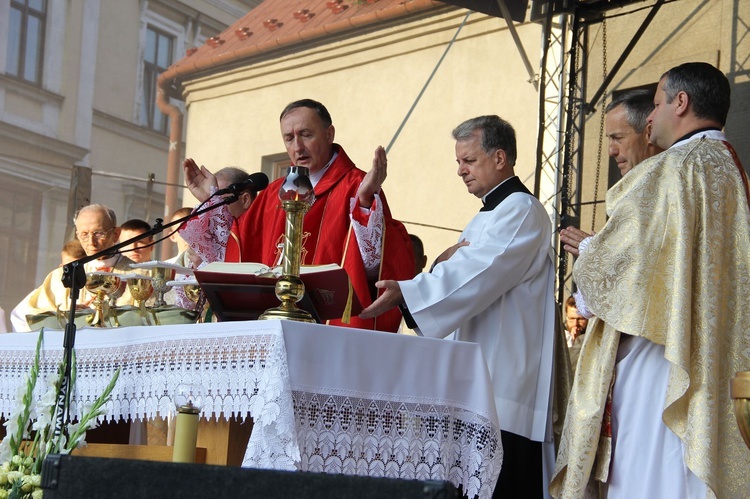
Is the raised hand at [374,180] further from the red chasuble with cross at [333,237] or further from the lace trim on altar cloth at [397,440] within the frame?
the lace trim on altar cloth at [397,440]

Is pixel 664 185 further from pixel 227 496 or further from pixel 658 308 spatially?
pixel 227 496

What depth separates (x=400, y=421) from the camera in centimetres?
325

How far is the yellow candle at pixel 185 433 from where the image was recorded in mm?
3201

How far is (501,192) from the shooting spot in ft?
14.9

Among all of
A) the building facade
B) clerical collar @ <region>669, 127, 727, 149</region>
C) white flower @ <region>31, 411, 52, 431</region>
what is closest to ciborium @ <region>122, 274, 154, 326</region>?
white flower @ <region>31, 411, 52, 431</region>

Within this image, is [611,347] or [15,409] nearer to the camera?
[15,409]

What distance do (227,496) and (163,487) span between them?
0.11 m

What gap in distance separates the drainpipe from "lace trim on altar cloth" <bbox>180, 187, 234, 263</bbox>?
9.46 meters

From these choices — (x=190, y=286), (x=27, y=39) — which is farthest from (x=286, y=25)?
(x=190, y=286)

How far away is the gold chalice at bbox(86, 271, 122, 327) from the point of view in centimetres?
399

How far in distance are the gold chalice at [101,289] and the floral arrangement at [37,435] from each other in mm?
432

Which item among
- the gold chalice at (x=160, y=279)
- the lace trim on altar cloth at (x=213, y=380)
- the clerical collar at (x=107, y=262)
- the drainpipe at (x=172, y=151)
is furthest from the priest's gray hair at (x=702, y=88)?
the drainpipe at (x=172, y=151)

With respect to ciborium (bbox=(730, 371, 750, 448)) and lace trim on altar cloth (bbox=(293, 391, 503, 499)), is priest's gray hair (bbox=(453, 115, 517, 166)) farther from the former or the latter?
ciborium (bbox=(730, 371, 750, 448))

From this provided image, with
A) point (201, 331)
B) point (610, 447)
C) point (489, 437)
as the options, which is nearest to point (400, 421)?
point (489, 437)
